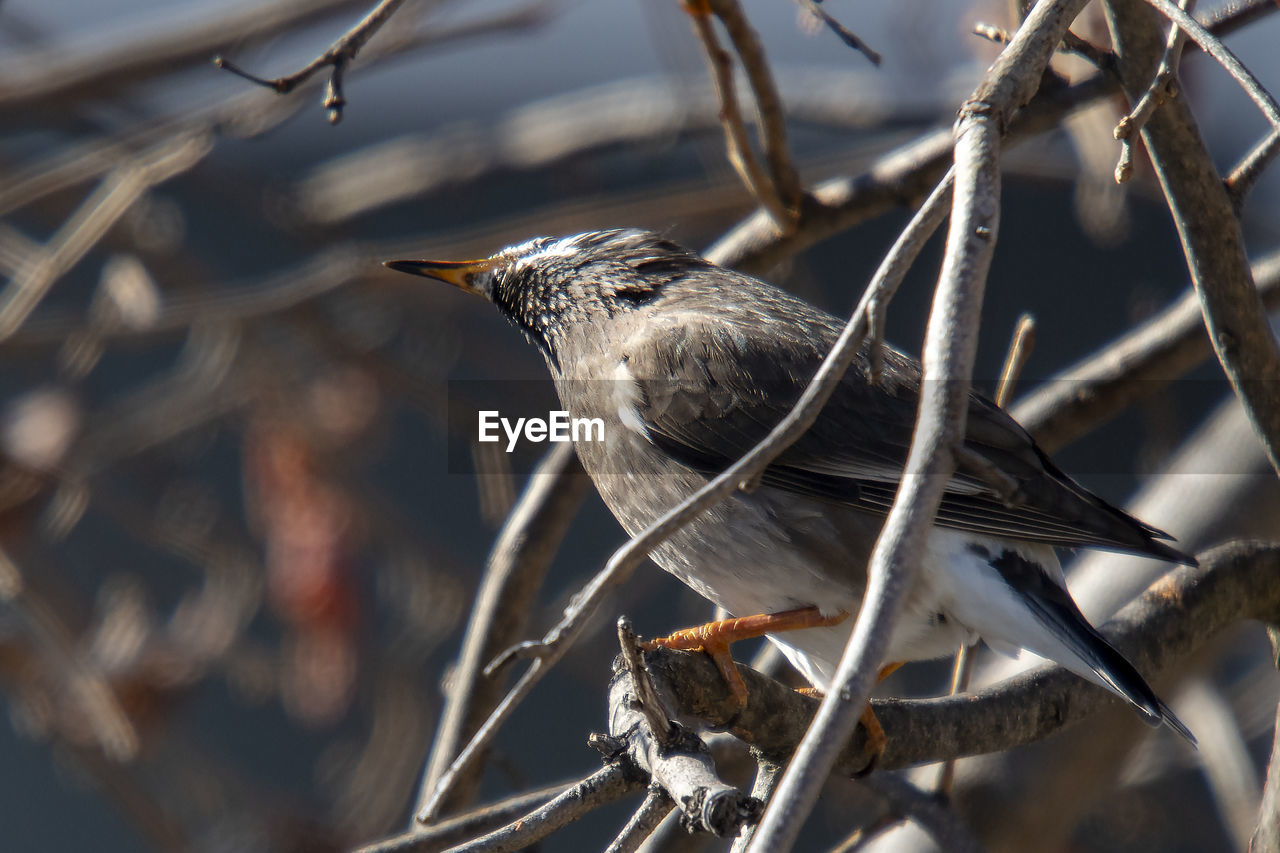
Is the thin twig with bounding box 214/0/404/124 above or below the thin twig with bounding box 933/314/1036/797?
above

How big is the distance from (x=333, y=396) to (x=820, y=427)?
2.59 meters

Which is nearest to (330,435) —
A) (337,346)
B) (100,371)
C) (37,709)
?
(337,346)

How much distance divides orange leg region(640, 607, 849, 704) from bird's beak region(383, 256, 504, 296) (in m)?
1.02

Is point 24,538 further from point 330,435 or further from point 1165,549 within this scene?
point 1165,549

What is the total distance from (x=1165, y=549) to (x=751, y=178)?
1083 millimetres

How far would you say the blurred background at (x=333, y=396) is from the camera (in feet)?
11.4

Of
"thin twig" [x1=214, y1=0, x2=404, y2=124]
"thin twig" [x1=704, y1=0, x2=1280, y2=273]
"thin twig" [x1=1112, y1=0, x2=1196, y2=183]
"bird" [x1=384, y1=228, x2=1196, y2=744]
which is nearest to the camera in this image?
"thin twig" [x1=1112, y1=0, x2=1196, y2=183]

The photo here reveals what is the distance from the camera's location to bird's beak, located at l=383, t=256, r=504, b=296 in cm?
265

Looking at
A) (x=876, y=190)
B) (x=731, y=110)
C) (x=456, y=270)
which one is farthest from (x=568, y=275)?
(x=876, y=190)

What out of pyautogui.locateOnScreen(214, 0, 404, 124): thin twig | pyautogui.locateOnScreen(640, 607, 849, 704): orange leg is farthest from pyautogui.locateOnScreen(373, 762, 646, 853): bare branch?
pyautogui.locateOnScreen(214, 0, 404, 124): thin twig

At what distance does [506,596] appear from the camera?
2.71 metres

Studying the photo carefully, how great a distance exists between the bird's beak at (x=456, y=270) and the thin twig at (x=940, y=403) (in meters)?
1.61

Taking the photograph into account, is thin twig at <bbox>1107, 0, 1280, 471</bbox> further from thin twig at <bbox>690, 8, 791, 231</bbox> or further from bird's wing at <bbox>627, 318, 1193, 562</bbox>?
thin twig at <bbox>690, 8, 791, 231</bbox>

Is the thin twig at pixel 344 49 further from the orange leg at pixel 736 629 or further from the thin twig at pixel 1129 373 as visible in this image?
the thin twig at pixel 1129 373
